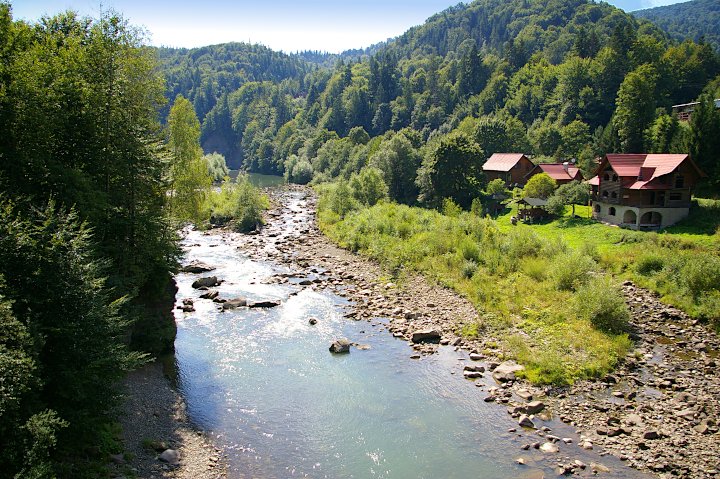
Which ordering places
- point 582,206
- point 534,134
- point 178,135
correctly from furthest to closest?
point 534,134 → point 582,206 → point 178,135

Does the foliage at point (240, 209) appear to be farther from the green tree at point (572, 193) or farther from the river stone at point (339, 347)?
the river stone at point (339, 347)

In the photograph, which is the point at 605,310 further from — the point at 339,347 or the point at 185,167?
the point at 185,167

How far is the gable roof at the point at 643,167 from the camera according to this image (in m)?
39.4

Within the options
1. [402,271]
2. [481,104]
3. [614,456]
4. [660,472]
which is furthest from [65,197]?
[481,104]

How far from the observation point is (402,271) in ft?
123

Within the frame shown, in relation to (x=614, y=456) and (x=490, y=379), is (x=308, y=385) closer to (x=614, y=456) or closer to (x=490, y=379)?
(x=490, y=379)

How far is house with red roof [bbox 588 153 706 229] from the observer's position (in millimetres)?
39312

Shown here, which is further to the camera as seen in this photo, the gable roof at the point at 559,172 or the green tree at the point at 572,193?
the gable roof at the point at 559,172

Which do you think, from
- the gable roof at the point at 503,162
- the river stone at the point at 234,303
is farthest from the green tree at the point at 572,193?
the river stone at the point at 234,303

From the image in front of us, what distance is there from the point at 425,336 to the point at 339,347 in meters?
4.66

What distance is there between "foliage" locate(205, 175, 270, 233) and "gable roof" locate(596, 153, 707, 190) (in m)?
36.1

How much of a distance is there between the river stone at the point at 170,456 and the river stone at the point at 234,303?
14742 millimetres

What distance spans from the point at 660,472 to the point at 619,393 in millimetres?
4739

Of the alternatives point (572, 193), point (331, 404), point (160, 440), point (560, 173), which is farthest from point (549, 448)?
point (560, 173)
